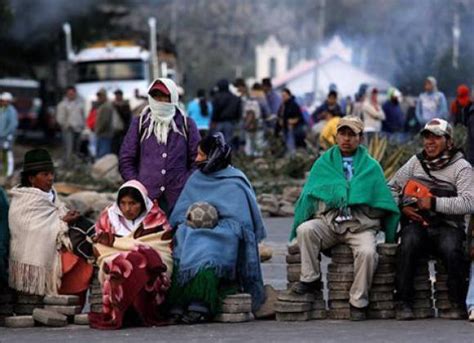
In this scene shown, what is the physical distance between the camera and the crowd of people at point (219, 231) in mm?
11516

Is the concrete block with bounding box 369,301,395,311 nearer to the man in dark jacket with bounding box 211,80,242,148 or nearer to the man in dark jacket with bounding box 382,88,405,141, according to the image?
the man in dark jacket with bounding box 211,80,242,148

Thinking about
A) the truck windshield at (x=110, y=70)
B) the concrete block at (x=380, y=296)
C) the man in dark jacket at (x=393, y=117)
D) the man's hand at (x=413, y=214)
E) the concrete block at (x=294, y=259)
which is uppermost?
the truck windshield at (x=110, y=70)

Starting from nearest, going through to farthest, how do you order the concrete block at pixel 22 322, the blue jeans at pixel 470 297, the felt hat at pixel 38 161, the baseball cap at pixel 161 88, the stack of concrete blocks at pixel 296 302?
the blue jeans at pixel 470 297 → the stack of concrete blocks at pixel 296 302 → the concrete block at pixel 22 322 → the felt hat at pixel 38 161 → the baseball cap at pixel 161 88

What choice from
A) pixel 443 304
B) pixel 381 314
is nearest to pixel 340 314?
pixel 381 314

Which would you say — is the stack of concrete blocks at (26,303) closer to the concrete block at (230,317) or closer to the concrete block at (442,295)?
the concrete block at (230,317)

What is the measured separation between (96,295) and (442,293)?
243cm

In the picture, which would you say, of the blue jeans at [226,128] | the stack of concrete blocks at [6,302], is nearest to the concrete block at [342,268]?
the stack of concrete blocks at [6,302]

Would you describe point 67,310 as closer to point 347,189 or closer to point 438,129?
point 347,189

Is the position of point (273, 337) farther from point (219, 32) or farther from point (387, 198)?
point (219, 32)

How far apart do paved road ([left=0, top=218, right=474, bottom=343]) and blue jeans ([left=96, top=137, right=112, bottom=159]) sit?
59.9ft

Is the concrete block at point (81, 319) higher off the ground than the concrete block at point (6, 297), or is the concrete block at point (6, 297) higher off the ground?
the concrete block at point (6, 297)

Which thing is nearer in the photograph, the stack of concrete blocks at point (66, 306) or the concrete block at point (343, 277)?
the concrete block at point (343, 277)

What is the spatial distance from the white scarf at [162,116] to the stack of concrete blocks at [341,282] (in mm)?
1693

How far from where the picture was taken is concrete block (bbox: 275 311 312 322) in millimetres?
11641
